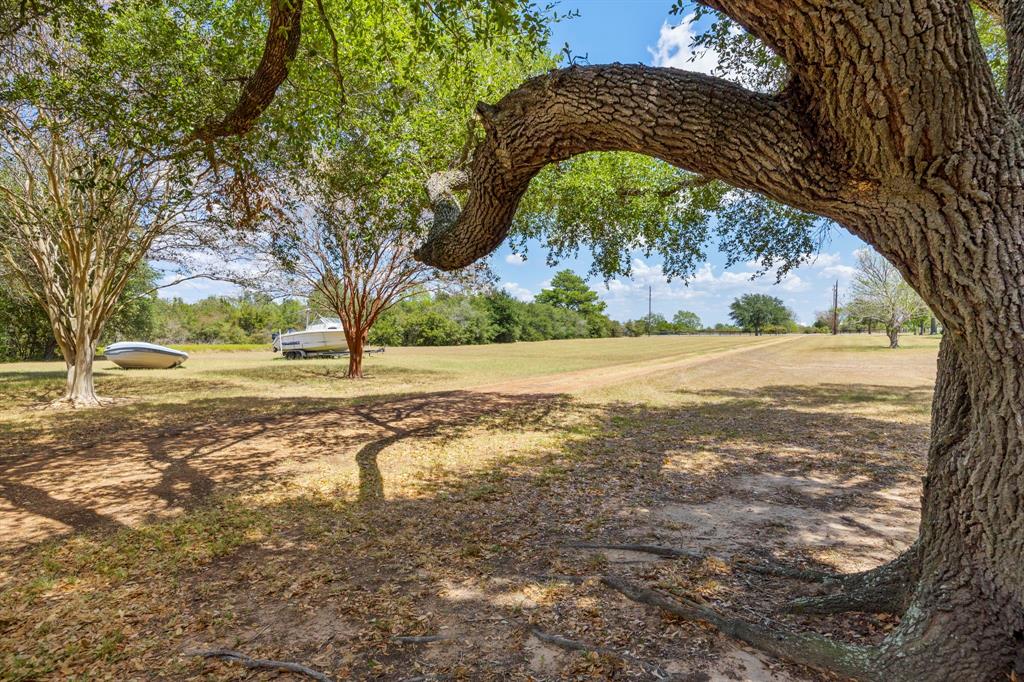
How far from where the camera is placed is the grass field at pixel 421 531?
8.41 ft

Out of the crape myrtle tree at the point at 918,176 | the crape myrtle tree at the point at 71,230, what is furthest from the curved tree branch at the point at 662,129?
the crape myrtle tree at the point at 71,230

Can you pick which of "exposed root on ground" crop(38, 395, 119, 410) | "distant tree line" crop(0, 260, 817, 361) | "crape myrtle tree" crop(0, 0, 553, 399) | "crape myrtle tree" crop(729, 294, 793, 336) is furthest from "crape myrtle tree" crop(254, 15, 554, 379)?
"crape myrtle tree" crop(729, 294, 793, 336)

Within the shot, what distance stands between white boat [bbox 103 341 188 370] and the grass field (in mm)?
13485

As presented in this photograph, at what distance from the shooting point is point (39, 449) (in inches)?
288

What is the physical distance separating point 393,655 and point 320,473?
3947 millimetres

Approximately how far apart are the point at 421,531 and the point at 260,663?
1.83 meters

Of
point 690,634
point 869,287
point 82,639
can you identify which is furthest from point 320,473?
point 869,287

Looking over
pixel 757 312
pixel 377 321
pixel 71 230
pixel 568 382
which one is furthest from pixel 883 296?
pixel 757 312

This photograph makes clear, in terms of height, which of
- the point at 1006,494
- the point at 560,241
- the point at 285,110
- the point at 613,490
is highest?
the point at 285,110

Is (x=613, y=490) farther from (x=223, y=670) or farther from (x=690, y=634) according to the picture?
(x=223, y=670)

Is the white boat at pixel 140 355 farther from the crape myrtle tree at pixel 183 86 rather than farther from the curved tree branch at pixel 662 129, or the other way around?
the curved tree branch at pixel 662 129

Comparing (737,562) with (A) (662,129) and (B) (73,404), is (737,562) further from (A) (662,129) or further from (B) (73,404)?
(B) (73,404)

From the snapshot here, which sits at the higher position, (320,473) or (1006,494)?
(1006,494)

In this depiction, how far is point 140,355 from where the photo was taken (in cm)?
2164
